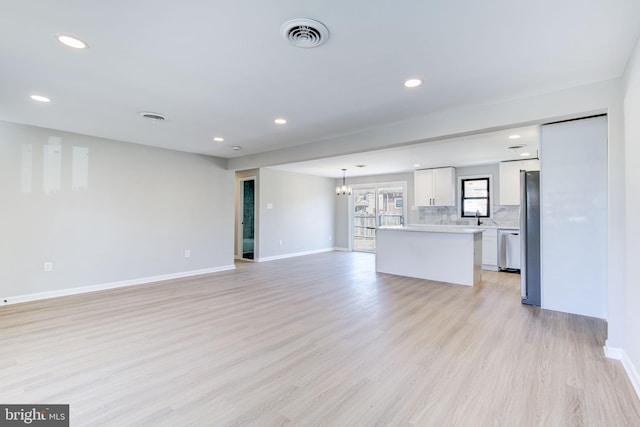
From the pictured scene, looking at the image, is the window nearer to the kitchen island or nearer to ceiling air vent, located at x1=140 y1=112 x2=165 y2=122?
the kitchen island

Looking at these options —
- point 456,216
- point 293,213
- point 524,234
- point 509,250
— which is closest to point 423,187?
point 456,216

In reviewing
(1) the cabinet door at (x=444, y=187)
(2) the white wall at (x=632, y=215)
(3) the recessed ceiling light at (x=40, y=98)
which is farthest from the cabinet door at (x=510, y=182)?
(3) the recessed ceiling light at (x=40, y=98)

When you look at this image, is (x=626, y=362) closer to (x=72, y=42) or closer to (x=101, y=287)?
(x=72, y=42)

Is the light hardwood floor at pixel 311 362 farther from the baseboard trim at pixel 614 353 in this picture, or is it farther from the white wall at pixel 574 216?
the white wall at pixel 574 216

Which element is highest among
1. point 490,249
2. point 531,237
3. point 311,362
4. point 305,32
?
point 305,32

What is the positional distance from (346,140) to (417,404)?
3416 mm

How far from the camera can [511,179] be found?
6.43 m

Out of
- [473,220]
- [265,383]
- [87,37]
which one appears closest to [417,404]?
[265,383]

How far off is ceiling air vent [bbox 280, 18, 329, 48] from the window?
648 cm

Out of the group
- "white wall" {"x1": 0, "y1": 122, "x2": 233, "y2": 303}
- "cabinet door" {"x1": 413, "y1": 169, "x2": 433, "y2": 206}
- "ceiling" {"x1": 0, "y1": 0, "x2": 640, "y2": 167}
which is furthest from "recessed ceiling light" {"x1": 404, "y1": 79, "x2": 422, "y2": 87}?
"cabinet door" {"x1": 413, "y1": 169, "x2": 433, "y2": 206}

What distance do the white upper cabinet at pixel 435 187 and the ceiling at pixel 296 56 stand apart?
4.22 m

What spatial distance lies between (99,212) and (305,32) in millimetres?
4529

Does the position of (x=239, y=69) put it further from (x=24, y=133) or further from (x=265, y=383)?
(x=24, y=133)

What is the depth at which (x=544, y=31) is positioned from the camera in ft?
6.20
